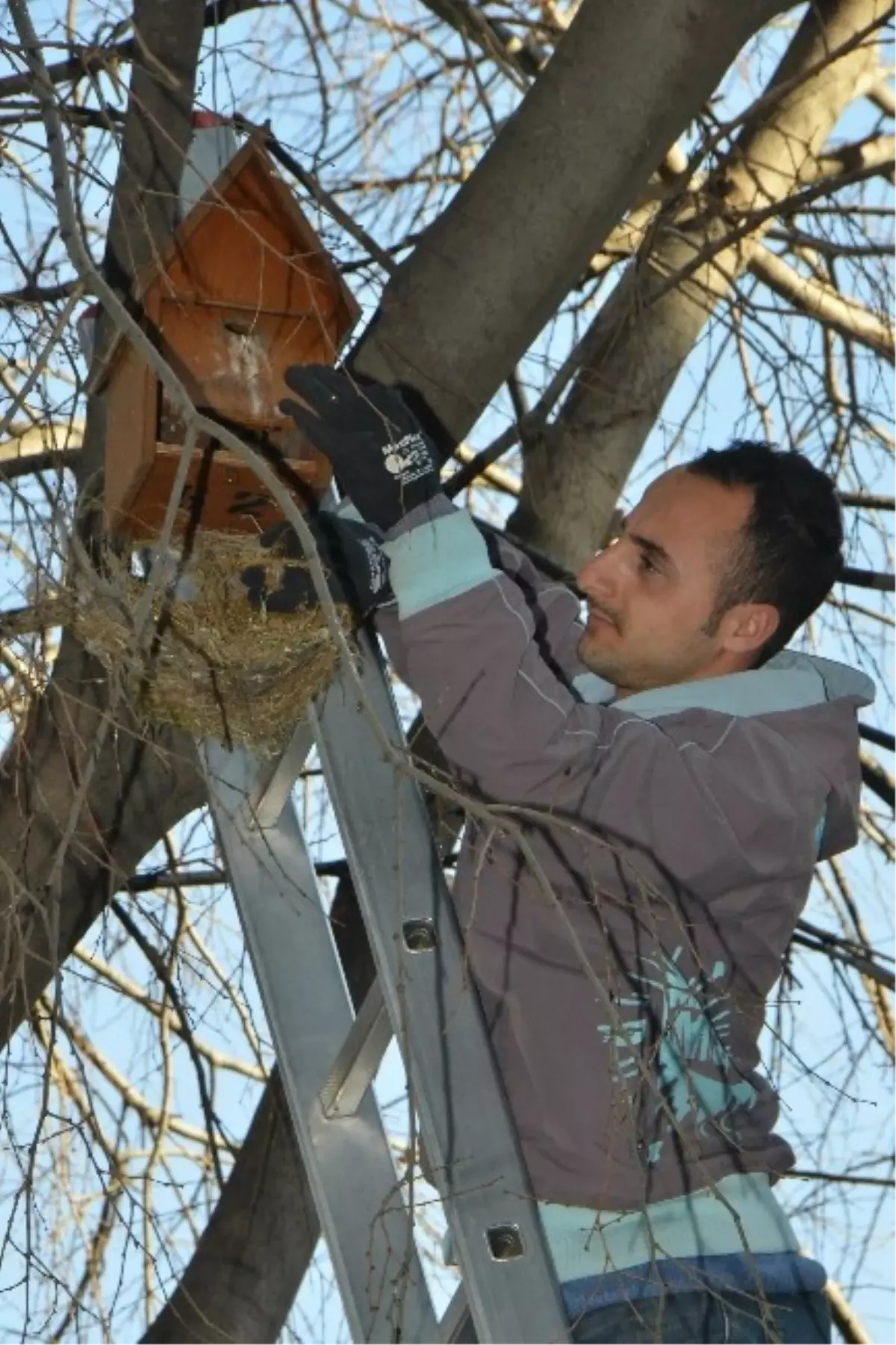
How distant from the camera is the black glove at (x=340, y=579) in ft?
8.94

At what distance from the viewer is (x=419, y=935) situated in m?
2.52

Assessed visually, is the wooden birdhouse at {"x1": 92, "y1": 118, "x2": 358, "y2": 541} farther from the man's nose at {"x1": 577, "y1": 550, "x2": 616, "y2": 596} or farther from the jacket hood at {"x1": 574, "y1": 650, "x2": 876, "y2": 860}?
the jacket hood at {"x1": 574, "y1": 650, "x2": 876, "y2": 860}

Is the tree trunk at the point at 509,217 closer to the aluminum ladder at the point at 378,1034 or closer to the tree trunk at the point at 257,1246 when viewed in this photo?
the aluminum ladder at the point at 378,1034

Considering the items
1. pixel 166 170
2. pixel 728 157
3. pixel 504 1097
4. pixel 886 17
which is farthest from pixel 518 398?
pixel 504 1097

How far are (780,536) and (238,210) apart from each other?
2.49 ft

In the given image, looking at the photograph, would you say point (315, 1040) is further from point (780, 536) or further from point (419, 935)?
point (780, 536)

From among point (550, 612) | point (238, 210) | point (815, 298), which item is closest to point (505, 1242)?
point (550, 612)

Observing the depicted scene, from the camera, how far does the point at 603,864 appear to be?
8.16 ft

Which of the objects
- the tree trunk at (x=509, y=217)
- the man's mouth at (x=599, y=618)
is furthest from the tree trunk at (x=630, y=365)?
the man's mouth at (x=599, y=618)

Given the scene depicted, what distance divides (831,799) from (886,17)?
152 cm

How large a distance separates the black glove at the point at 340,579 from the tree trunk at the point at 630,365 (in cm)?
129

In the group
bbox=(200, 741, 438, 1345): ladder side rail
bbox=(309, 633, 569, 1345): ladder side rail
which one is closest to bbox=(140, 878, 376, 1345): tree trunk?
bbox=(200, 741, 438, 1345): ladder side rail

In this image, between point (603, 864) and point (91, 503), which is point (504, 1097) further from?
point (91, 503)

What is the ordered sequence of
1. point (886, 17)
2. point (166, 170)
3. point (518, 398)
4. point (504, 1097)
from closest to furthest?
point (504, 1097) → point (166, 170) → point (886, 17) → point (518, 398)
